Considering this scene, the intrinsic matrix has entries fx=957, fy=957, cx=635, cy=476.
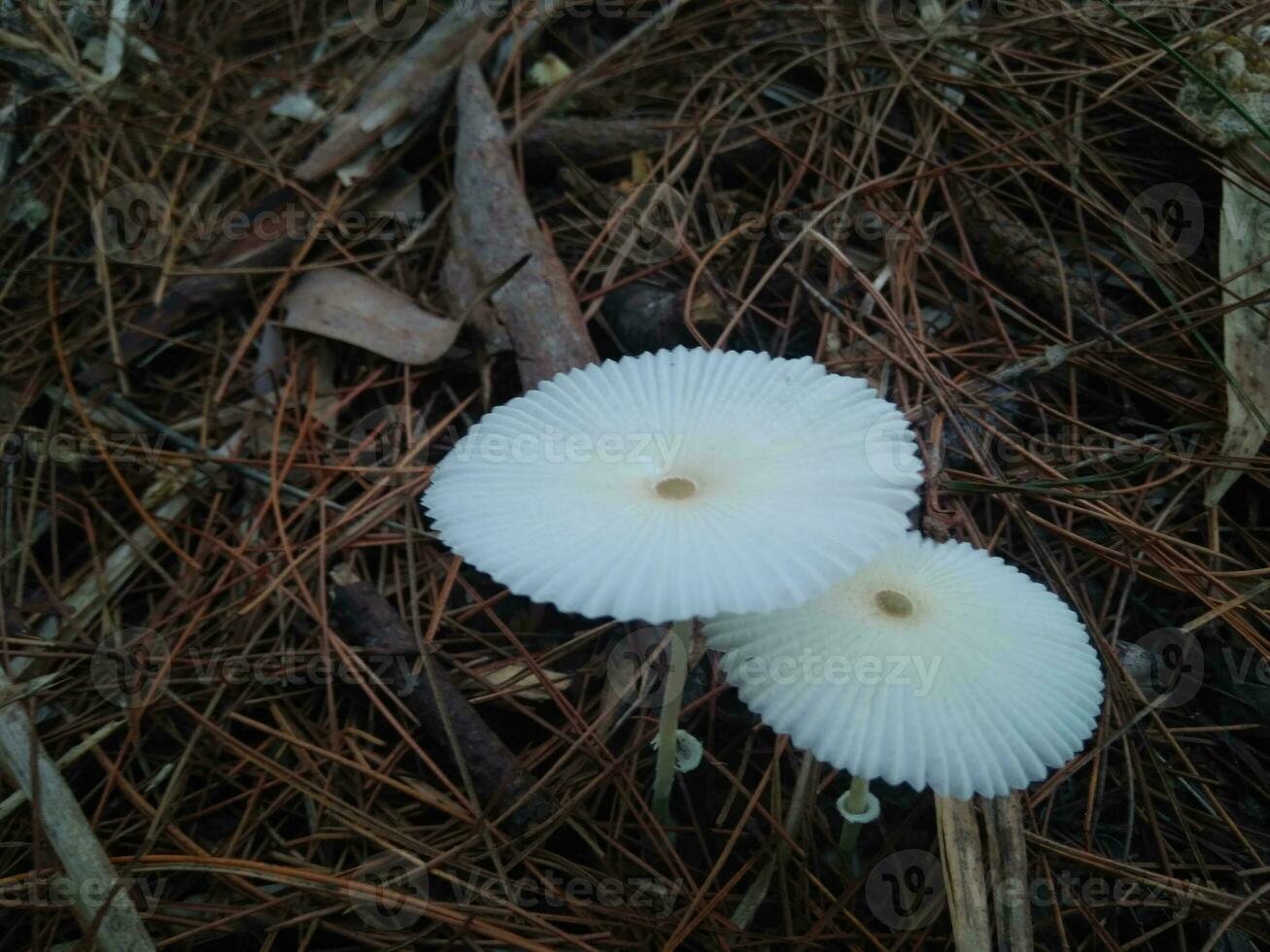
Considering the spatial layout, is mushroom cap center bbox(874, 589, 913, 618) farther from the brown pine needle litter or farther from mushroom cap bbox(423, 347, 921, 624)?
the brown pine needle litter

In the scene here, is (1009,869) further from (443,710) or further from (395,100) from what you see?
(395,100)

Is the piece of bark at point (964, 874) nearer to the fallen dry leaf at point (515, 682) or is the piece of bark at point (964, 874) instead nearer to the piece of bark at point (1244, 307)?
the fallen dry leaf at point (515, 682)

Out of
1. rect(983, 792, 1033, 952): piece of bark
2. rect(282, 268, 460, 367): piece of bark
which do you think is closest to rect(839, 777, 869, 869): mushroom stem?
rect(983, 792, 1033, 952): piece of bark

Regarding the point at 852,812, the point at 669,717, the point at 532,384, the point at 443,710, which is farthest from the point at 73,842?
the point at 852,812

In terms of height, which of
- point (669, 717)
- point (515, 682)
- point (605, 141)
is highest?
point (605, 141)

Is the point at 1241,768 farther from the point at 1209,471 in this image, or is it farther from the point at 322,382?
the point at 322,382

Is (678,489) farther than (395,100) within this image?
No
